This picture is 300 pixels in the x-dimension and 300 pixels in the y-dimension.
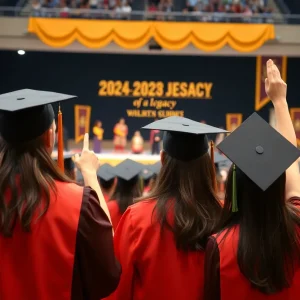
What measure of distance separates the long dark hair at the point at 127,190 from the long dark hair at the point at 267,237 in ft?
7.53

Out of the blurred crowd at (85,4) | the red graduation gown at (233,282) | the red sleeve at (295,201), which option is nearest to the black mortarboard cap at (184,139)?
the red sleeve at (295,201)

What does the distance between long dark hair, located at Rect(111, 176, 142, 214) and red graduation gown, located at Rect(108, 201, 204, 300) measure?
1.83m

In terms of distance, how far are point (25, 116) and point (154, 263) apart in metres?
0.86

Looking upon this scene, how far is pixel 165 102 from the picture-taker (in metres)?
19.3

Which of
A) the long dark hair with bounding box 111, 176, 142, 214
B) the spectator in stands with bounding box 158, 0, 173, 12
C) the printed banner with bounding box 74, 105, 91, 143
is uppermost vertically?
the spectator in stands with bounding box 158, 0, 173, 12

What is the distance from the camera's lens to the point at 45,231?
1.89m

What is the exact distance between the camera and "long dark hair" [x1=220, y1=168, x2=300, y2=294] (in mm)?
1848

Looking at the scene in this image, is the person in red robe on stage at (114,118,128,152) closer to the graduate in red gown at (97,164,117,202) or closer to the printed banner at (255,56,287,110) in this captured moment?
the printed banner at (255,56,287,110)

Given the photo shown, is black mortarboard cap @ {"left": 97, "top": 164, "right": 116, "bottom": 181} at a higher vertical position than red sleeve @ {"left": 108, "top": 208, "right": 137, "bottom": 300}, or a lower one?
higher

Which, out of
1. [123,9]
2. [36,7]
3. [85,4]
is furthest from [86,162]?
[85,4]

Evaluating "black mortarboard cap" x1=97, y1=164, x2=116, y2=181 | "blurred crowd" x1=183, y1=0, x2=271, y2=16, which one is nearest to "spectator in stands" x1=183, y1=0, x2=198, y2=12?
"blurred crowd" x1=183, y1=0, x2=271, y2=16

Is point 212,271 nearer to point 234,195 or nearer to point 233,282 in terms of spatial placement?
point 233,282

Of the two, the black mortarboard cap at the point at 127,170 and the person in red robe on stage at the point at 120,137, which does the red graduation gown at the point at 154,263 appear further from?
the person in red robe on stage at the point at 120,137

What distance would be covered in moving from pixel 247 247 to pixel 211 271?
0.18 metres
